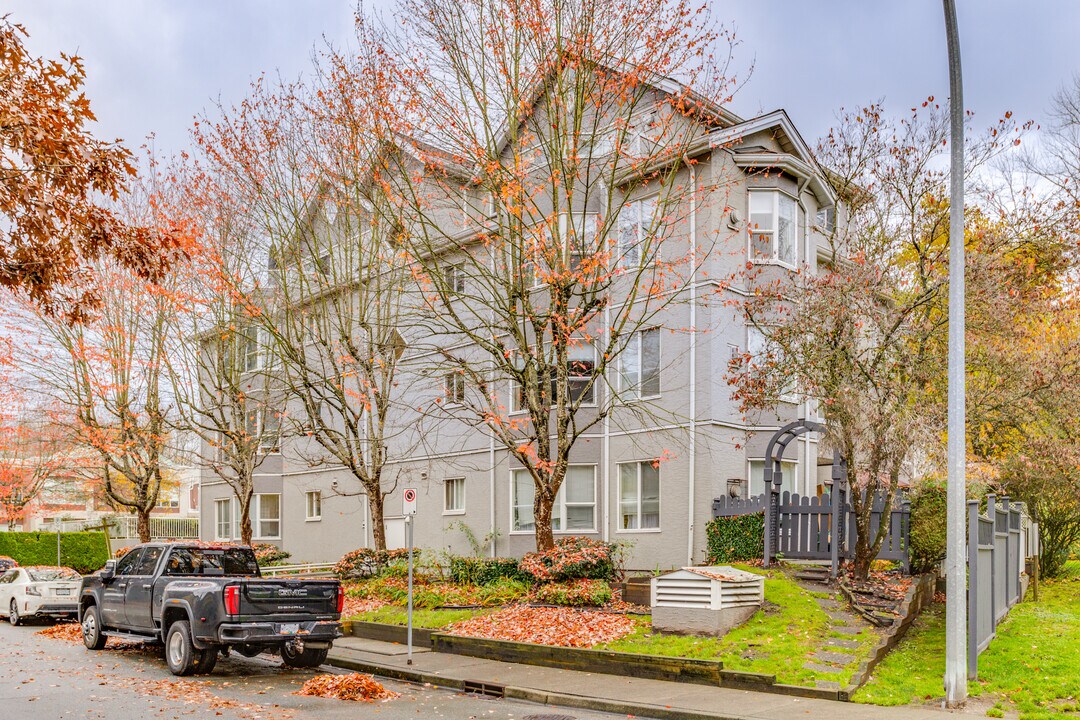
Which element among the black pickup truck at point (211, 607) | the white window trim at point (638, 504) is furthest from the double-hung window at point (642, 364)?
the black pickup truck at point (211, 607)

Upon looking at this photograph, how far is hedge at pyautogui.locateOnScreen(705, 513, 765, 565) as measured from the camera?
1967 centimetres

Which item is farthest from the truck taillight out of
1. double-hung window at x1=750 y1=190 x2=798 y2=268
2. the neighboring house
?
double-hung window at x1=750 y1=190 x2=798 y2=268

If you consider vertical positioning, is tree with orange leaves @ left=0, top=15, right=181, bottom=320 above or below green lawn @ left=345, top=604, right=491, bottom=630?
above

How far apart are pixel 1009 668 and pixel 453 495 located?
19.0 metres

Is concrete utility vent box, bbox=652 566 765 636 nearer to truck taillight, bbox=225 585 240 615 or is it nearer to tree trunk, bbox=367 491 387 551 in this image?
truck taillight, bbox=225 585 240 615

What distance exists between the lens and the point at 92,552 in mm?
38531

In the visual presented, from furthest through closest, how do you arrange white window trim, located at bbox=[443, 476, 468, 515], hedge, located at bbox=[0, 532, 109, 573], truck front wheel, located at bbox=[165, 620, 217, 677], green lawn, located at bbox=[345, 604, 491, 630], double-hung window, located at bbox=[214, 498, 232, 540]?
double-hung window, located at bbox=[214, 498, 232, 540], hedge, located at bbox=[0, 532, 109, 573], white window trim, located at bbox=[443, 476, 468, 515], green lawn, located at bbox=[345, 604, 491, 630], truck front wheel, located at bbox=[165, 620, 217, 677]

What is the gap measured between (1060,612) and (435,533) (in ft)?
57.0

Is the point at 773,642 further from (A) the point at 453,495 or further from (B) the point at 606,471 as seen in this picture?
(A) the point at 453,495

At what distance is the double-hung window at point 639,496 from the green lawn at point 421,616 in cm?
622

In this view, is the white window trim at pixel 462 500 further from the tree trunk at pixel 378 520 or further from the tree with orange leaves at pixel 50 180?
the tree with orange leaves at pixel 50 180

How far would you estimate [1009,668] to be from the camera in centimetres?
1209

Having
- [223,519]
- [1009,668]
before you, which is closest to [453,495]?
[223,519]

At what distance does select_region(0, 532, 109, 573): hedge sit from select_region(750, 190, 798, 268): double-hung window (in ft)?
94.1
